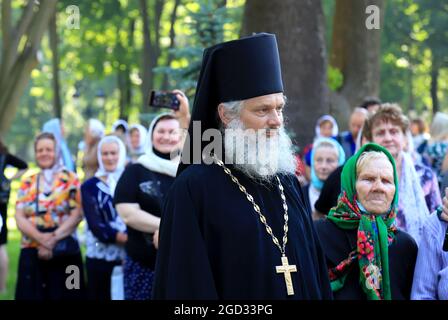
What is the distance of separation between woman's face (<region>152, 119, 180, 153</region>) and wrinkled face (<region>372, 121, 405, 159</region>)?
67.6 inches

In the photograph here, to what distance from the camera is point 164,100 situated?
22.5 feet

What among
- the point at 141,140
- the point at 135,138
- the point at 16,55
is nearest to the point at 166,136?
the point at 141,140

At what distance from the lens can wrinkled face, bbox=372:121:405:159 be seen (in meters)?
6.39

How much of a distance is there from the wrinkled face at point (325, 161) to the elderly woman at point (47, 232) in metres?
2.50

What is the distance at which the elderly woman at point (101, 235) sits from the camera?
26.4ft

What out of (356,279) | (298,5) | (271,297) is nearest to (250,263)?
(271,297)

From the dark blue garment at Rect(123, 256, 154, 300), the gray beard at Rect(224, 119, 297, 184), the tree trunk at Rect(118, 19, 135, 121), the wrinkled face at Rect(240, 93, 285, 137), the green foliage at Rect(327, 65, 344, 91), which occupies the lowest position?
the dark blue garment at Rect(123, 256, 154, 300)

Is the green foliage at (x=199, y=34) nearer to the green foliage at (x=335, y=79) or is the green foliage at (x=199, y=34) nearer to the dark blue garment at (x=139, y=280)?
the dark blue garment at (x=139, y=280)

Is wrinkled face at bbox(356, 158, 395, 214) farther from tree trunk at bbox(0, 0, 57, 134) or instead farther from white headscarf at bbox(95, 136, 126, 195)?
tree trunk at bbox(0, 0, 57, 134)

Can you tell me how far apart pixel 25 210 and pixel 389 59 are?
1979cm

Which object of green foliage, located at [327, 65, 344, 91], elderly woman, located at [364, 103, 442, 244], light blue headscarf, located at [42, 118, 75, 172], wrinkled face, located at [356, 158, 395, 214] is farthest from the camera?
green foliage, located at [327, 65, 344, 91]

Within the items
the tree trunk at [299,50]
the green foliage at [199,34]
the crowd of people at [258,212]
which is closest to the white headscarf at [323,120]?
the tree trunk at [299,50]

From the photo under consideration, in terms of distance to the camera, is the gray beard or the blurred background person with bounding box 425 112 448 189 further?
the blurred background person with bounding box 425 112 448 189

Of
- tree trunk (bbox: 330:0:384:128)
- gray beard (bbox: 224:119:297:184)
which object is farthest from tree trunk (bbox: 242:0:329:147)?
gray beard (bbox: 224:119:297:184)
